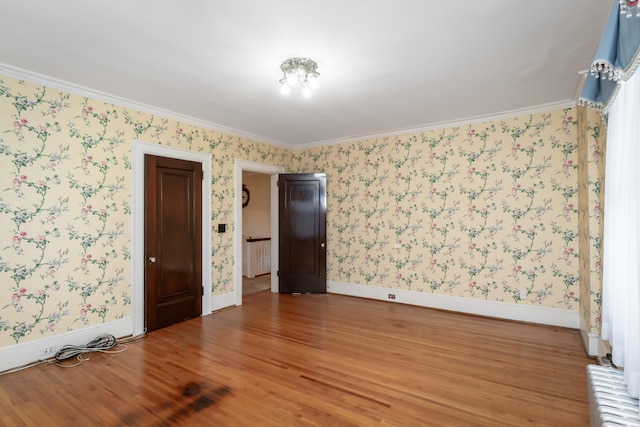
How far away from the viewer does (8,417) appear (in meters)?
2.08

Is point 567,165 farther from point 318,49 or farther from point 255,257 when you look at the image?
point 255,257

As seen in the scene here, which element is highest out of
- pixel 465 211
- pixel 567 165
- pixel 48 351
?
pixel 567 165

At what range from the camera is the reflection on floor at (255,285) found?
221 inches

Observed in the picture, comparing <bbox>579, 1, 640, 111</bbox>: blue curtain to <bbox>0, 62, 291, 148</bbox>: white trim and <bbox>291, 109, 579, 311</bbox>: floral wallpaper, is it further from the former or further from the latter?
<bbox>0, 62, 291, 148</bbox>: white trim

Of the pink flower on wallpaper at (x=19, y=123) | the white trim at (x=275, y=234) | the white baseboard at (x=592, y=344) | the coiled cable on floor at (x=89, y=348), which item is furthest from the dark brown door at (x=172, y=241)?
the white baseboard at (x=592, y=344)

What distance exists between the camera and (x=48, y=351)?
2.90 meters

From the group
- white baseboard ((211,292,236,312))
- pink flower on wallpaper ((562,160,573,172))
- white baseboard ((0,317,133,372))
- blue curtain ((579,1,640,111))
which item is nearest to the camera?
blue curtain ((579,1,640,111))

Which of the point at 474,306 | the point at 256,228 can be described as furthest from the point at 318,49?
the point at 256,228

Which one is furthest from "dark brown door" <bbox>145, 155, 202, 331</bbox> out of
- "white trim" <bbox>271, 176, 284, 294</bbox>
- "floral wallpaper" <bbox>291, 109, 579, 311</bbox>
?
"floral wallpaper" <bbox>291, 109, 579, 311</bbox>

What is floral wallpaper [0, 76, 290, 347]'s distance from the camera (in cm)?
272

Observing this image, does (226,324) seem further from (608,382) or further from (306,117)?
(608,382)

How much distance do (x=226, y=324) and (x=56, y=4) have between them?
11.3 ft

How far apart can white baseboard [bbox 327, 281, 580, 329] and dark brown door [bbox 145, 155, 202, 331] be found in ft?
8.47

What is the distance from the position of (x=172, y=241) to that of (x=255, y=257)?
3211mm
